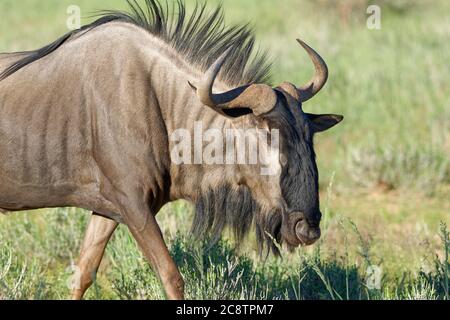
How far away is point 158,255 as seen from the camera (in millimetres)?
4578

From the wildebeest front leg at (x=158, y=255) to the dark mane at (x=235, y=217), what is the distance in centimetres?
29

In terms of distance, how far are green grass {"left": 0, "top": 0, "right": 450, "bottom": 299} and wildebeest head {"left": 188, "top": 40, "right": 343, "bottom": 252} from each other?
0.22 meters

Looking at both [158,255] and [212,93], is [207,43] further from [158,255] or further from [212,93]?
[158,255]

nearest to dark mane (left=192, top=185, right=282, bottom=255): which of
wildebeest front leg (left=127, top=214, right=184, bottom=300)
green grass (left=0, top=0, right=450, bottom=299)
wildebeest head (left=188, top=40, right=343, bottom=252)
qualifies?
A: wildebeest head (left=188, top=40, right=343, bottom=252)

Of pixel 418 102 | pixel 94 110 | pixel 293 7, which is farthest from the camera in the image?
pixel 293 7

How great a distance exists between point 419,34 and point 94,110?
33.6 feet

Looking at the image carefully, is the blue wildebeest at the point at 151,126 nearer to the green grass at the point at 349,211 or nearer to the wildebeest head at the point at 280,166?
the wildebeest head at the point at 280,166

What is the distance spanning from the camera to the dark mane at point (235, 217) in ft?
15.1

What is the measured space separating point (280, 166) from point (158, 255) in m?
0.73

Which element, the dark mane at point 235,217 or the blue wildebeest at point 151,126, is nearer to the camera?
the blue wildebeest at point 151,126

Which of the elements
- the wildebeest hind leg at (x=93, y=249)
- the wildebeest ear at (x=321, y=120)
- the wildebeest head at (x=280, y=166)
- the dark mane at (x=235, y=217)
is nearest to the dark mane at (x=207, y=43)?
the wildebeest head at (x=280, y=166)

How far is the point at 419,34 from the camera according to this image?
46.6 ft
